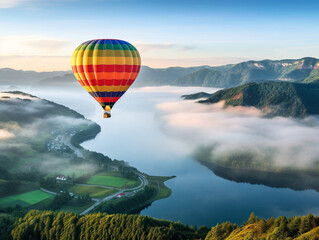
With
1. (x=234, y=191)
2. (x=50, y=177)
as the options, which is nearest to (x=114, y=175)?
(x=50, y=177)

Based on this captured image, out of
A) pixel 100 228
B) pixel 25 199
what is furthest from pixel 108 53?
pixel 25 199

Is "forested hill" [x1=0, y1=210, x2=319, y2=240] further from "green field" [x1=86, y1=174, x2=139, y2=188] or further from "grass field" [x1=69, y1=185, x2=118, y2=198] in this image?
"green field" [x1=86, y1=174, x2=139, y2=188]

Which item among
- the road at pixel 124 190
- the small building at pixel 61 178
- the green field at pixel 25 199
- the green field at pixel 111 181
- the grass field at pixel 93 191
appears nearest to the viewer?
the road at pixel 124 190

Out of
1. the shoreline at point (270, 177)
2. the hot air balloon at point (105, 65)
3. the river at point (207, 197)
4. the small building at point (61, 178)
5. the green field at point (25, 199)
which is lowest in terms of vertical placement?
the shoreline at point (270, 177)

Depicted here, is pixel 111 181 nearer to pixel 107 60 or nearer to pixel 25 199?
pixel 25 199

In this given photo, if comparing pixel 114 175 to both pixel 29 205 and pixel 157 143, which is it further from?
pixel 157 143

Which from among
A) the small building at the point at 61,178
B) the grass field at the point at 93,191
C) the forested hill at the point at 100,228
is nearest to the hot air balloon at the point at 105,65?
the forested hill at the point at 100,228

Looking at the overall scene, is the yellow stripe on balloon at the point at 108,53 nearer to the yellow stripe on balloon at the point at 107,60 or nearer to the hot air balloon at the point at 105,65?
the hot air balloon at the point at 105,65
